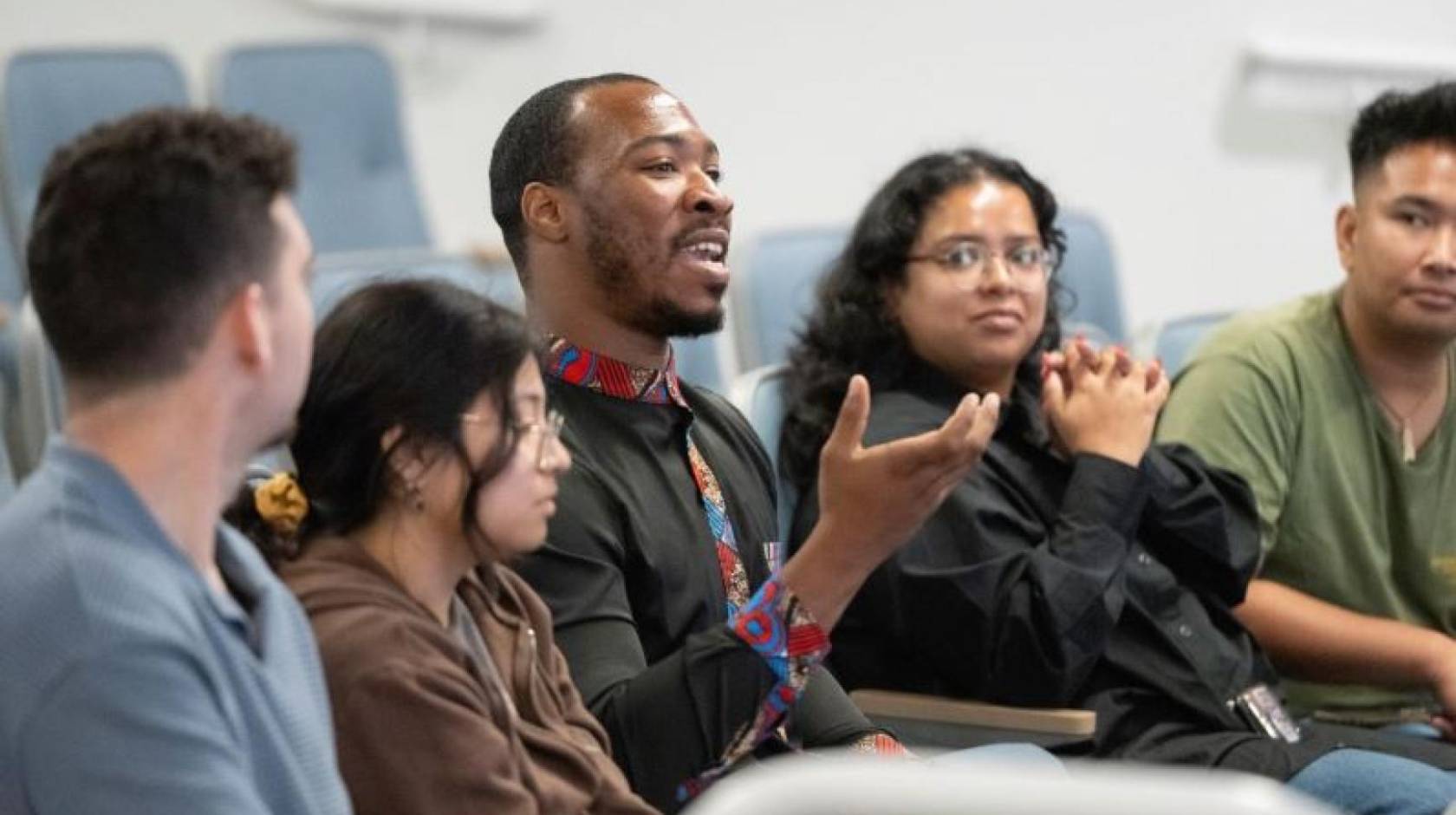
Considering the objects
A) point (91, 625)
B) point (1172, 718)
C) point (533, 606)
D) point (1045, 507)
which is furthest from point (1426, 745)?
point (91, 625)

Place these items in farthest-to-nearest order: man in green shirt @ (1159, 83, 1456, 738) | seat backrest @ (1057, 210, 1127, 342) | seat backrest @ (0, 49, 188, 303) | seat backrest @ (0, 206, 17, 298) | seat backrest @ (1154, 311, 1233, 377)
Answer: seat backrest @ (0, 49, 188, 303) < seat backrest @ (0, 206, 17, 298) < seat backrest @ (1057, 210, 1127, 342) < seat backrest @ (1154, 311, 1233, 377) < man in green shirt @ (1159, 83, 1456, 738)

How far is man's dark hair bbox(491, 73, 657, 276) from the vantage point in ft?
6.89

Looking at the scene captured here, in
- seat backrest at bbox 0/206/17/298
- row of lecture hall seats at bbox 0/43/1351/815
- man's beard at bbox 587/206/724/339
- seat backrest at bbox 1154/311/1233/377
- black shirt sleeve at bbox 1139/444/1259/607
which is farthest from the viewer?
seat backrest at bbox 0/206/17/298

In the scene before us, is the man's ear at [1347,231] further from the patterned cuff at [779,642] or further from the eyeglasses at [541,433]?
the eyeglasses at [541,433]

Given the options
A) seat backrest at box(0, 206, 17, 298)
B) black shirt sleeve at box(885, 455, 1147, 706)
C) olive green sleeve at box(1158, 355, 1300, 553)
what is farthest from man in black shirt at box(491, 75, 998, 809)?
seat backrest at box(0, 206, 17, 298)

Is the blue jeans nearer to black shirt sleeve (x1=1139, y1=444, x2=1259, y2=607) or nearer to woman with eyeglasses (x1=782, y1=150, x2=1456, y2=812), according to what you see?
woman with eyeglasses (x1=782, y1=150, x2=1456, y2=812)

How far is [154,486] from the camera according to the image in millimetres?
1390

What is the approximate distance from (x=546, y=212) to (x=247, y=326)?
725 millimetres

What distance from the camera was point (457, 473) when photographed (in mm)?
1661

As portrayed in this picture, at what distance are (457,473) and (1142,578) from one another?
3.55 ft

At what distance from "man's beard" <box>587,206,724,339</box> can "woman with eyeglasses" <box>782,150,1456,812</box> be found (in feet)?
1.54

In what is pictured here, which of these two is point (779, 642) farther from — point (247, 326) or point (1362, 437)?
point (1362, 437)

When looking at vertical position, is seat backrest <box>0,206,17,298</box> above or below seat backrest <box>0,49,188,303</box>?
below

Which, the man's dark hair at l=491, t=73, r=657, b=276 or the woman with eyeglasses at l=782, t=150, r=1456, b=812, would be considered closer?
the man's dark hair at l=491, t=73, r=657, b=276
